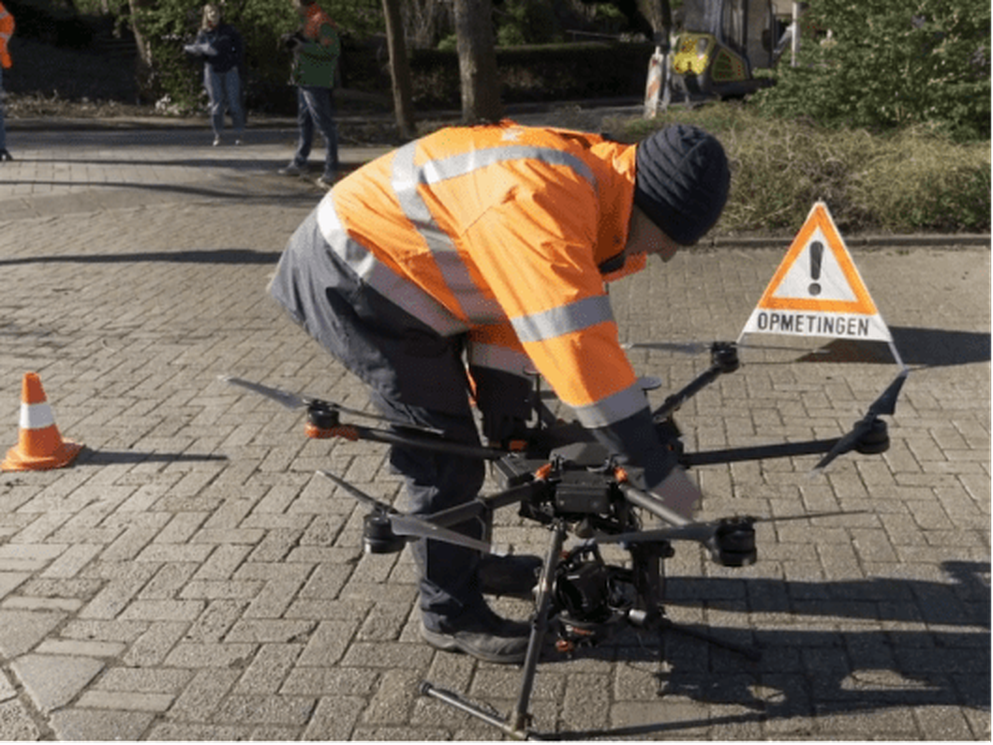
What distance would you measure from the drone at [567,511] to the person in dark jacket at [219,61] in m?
13.2

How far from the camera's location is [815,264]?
6781mm

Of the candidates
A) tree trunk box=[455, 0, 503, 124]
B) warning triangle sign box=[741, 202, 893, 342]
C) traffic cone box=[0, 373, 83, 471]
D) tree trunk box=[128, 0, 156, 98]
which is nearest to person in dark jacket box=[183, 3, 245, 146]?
tree trunk box=[455, 0, 503, 124]

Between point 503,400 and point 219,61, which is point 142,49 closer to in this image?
point 219,61

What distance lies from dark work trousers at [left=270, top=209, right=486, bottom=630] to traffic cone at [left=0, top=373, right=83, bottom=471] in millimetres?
2222

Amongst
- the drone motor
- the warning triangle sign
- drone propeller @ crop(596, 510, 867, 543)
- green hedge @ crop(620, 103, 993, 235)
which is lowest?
green hedge @ crop(620, 103, 993, 235)

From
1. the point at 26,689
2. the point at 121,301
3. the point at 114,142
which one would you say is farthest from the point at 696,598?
the point at 114,142

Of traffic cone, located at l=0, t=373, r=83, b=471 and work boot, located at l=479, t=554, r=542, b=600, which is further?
traffic cone, located at l=0, t=373, r=83, b=471

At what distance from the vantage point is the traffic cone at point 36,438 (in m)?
5.75

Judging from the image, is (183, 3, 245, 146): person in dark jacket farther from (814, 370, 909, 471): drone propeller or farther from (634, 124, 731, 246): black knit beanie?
(814, 370, 909, 471): drone propeller

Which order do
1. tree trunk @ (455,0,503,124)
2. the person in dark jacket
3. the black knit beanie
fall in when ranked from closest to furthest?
the black knit beanie < tree trunk @ (455,0,503,124) < the person in dark jacket

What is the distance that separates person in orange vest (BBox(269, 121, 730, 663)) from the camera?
3.16 meters

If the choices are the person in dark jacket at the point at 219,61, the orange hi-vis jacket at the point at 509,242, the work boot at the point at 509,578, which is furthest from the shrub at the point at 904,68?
the orange hi-vis jacket at the point at 509,242

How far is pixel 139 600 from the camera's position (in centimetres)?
449

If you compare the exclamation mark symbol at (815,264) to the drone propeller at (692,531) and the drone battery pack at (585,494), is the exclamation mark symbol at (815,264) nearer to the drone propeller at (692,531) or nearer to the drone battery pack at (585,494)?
the drone battery pack at (585,494)
